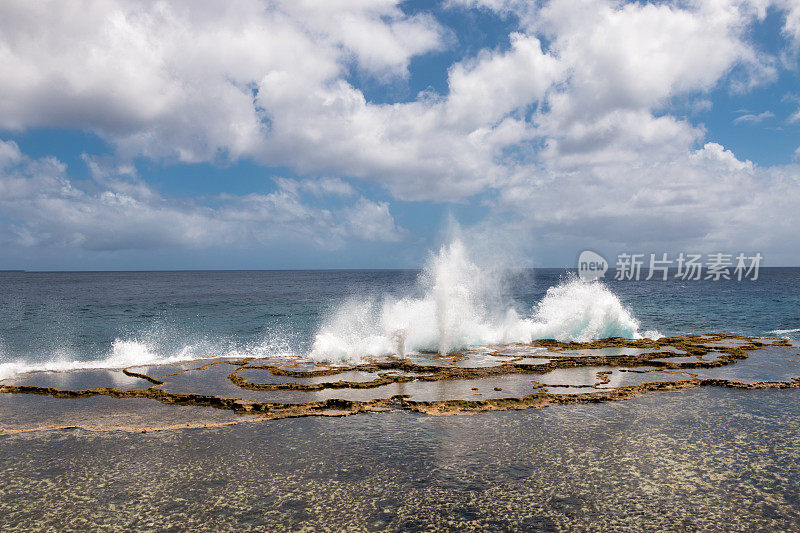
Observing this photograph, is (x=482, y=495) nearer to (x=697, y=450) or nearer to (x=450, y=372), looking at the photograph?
(x=697, y=450)

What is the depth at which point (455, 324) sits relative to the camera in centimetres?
3138

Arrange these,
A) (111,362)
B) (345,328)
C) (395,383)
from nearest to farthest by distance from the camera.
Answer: (395,383) < (111,362) < (345,328)

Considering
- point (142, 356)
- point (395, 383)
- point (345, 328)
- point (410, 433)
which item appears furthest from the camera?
point (345, 328)

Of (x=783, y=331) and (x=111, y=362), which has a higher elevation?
(x=783, y=331)

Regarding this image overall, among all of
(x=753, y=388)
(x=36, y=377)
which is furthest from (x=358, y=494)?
(x=36, y=377)

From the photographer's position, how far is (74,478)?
11359 millimetres

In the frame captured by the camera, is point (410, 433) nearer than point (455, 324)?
Yes

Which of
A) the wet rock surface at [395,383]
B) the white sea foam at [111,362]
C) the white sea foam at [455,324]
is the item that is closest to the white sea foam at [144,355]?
the white sea foam at [111,362]

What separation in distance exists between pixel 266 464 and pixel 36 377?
754 inches

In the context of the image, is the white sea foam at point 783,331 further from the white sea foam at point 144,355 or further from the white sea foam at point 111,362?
the white sea foam at point 111,362

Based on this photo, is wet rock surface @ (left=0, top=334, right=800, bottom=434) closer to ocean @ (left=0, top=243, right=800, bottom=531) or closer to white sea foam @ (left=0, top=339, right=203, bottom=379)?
ocean @ (left=0, top=243, right=800, bottom=531)

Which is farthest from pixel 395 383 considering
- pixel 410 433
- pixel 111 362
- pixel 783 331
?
pixel 783 331

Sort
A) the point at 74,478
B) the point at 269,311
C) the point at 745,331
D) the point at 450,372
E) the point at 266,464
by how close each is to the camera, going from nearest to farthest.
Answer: the point at 74,478, the point at 266,464, the point at 450,372, the point at 745,331, the point at 269,311

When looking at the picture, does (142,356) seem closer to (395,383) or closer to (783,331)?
(395,383)
